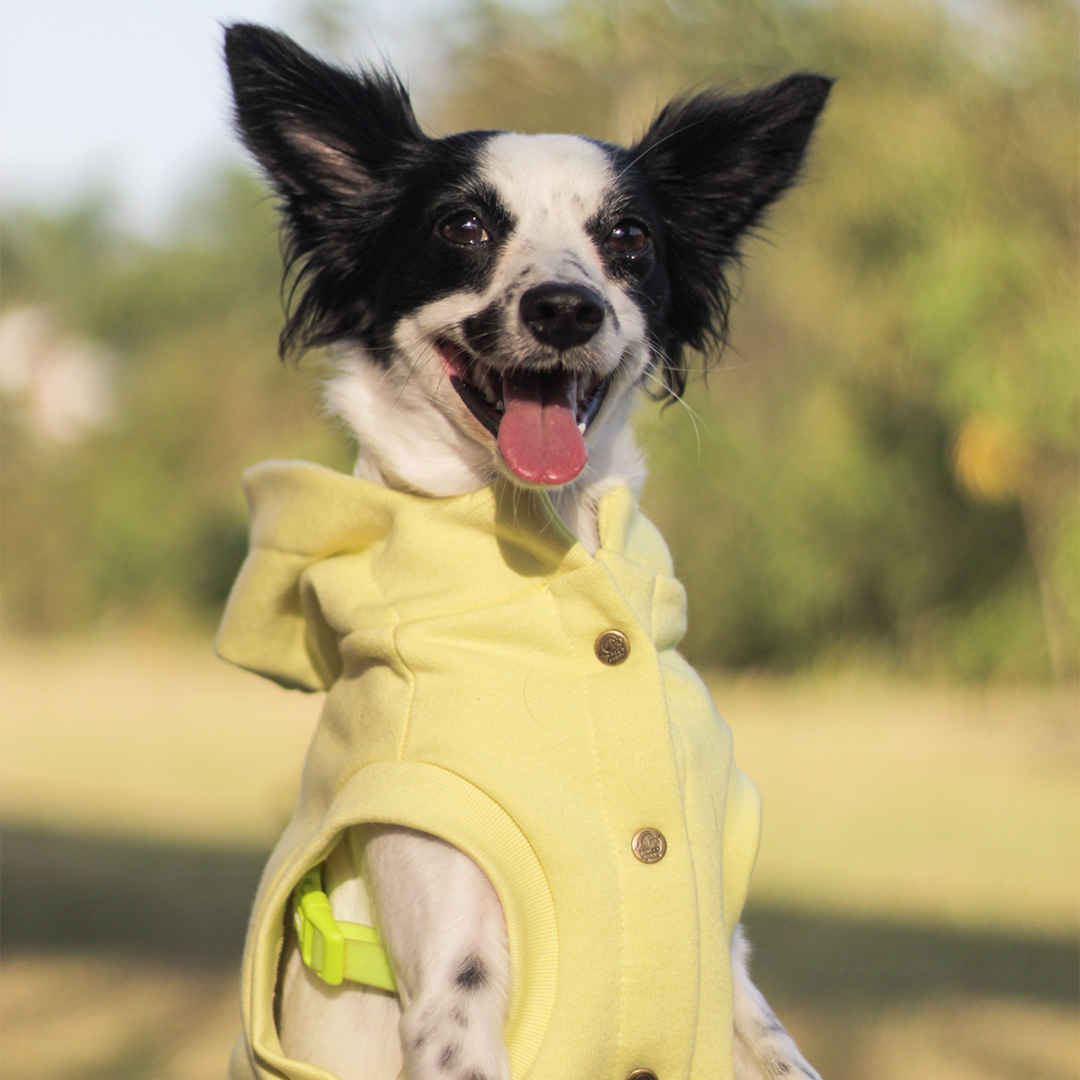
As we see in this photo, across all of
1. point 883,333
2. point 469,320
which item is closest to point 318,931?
point 469,320

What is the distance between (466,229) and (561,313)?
0.35 m

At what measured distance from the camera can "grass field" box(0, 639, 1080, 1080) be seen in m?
3.92

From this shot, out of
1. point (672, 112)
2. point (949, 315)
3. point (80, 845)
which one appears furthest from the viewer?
point (949, 315)

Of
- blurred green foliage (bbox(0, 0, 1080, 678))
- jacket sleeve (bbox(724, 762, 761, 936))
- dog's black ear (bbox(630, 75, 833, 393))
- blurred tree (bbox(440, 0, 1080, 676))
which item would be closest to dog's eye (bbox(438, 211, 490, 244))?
dog's black ear (bbox(630, 75, 833, 393))

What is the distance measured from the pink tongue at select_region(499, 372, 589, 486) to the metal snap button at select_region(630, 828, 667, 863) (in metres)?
0.58

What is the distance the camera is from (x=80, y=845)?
6246 millimetres

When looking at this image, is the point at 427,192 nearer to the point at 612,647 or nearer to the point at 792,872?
the point at 612,647

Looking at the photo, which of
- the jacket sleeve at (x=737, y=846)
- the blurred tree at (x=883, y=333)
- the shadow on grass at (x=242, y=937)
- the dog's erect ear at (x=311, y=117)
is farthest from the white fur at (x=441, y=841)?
the blurred tree at (x=883, y=333)

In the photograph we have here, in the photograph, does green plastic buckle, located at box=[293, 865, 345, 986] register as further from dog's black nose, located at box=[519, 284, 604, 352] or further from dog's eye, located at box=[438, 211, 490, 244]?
dog's eye, located at box=[438, 211, 490, 244]

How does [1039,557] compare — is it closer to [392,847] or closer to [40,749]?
[40,749]

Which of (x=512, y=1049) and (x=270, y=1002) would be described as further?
(x=270, y=1002)

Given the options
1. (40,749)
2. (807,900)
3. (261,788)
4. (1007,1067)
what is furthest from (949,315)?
(40,749)

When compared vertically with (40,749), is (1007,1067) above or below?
above

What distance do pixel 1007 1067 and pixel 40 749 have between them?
24.4 ft
